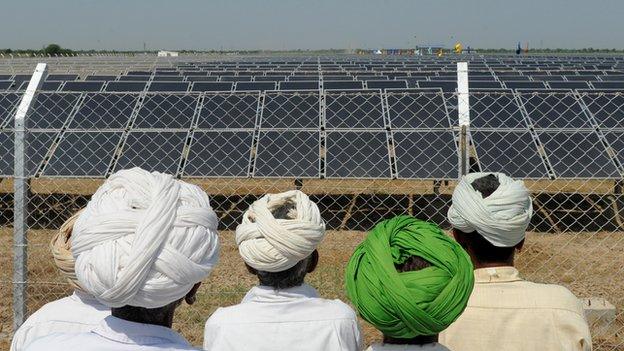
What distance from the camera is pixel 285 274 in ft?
7.04

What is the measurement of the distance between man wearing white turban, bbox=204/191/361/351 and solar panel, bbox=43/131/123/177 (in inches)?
199

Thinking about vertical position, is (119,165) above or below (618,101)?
below

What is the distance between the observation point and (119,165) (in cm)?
709

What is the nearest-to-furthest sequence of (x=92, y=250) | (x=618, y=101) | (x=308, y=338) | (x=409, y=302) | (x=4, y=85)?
(x=92, y=250) < (x=409, y=302) < (x=308, y=338) < (x=618, y=101) < (x=4, y=85)

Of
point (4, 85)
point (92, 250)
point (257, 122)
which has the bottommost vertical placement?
point (92, 250)

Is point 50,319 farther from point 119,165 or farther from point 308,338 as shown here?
point 119,165

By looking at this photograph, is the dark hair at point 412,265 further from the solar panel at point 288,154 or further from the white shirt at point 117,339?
the solar panel at point 288,154

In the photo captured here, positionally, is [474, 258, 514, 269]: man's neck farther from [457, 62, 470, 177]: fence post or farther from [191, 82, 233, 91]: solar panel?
[191, 82, 233, 91]: solar panel

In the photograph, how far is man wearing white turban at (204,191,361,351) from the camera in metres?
2.08

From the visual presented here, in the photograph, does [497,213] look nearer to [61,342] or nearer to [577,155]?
[61,342]

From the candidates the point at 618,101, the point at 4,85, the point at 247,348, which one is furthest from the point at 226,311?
the point at 4,85

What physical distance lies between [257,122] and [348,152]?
1.27 meters

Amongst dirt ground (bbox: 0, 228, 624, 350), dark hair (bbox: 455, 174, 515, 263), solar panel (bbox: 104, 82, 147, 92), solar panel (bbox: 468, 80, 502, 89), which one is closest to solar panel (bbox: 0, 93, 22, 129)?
dirt ground (bbox: 0, 228, 624, 350)

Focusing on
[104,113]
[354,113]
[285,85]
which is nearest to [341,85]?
[285,85]
